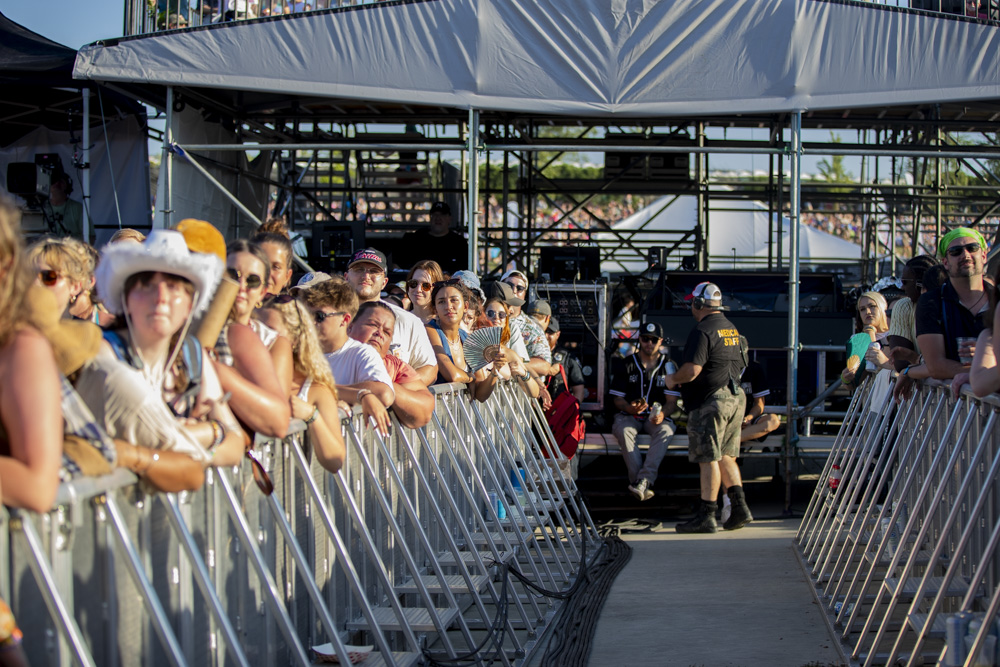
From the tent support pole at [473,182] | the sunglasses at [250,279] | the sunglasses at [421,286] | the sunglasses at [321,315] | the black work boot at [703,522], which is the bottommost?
the black work boot at [703,522]

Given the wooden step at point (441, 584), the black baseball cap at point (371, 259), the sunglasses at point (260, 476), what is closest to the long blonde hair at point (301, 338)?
the sunglasses at point (260, 476)

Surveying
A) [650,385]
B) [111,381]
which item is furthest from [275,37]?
[111,381]

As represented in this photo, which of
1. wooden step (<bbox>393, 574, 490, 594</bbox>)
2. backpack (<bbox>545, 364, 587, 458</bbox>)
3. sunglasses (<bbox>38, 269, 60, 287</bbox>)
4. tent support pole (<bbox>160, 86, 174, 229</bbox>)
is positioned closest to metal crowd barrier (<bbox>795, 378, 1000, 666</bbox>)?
wooden step (<bbox>393, 574, 490, 594</bbox>)

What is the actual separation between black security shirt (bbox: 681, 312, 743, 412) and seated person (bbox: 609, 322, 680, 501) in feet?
3.06

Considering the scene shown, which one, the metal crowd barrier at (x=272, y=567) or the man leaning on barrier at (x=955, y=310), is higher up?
the man leaning on barrier at (x=955, y=310)

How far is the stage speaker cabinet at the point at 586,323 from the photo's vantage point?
1146 centimetres

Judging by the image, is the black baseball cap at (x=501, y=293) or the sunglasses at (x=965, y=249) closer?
the sunglasses at (x=965, y=249)

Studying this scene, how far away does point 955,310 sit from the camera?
5508 mm

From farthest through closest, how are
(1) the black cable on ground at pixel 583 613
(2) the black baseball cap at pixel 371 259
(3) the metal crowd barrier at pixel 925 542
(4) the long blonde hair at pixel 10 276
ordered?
(2) the black baseball cap at pixel 371 259
(1) the black cable on ground at pixel 583 613
(3) the metal crowd barrier at pixel 925 542
(4) the long blonde hair at pixel 10 276

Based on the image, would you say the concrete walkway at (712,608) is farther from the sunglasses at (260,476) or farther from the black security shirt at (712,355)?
the sunglasses at (260,476)

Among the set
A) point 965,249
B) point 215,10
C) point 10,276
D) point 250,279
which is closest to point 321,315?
point 250,279

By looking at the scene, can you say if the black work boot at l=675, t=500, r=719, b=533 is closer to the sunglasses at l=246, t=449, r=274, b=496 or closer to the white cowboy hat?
the sunglasses at l=246, t=449, r=274, b=496

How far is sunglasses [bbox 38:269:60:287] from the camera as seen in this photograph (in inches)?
Answer: 164

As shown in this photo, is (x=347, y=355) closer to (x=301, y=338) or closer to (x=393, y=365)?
(x=393, y=365)
